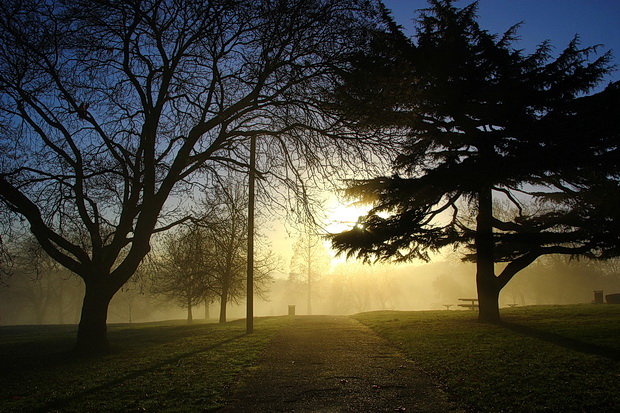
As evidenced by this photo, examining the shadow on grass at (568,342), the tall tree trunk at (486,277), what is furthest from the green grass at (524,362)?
the tall tree trunk at (486,277)

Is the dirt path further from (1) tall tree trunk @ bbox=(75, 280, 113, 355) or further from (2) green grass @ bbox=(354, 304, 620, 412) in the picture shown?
(1) tall tree trunk @ bbox=(75, 280, 113, 355)

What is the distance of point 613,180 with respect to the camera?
39.4 feet

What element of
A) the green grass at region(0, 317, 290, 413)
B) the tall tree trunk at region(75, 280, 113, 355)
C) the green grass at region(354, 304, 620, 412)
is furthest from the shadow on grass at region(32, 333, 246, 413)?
the green grass at region(354, 304, 620, 412)

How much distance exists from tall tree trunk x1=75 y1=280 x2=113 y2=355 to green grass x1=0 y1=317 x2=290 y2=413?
453 mm

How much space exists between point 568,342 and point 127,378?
10.2 m

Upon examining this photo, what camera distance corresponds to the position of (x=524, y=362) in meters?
7.61

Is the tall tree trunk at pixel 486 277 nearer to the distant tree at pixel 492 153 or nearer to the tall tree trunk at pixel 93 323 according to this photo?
the distant tree at pixel 492 153

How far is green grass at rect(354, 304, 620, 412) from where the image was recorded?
5336 millimetres

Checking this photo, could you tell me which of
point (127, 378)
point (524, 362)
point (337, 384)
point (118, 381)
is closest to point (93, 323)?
point (127, 378)

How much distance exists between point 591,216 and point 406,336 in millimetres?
7403

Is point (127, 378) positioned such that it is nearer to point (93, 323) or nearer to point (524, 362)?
point (93, 323)

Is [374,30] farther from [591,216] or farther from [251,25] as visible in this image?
[591,216]

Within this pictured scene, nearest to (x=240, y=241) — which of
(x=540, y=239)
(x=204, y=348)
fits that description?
(x=204, y=348)

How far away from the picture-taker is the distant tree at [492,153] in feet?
38.7
